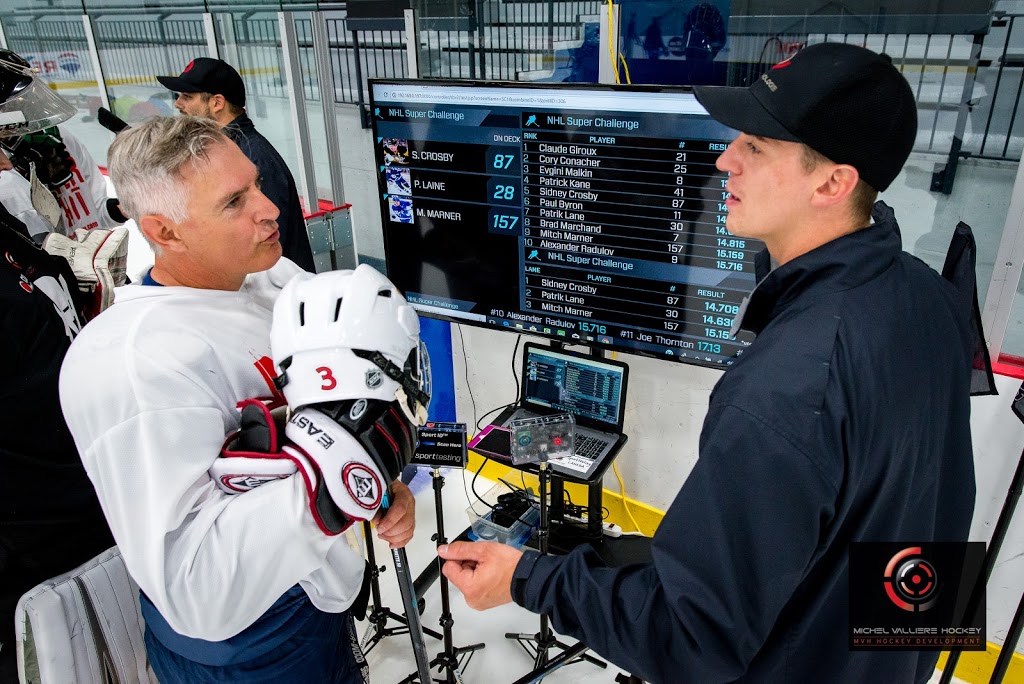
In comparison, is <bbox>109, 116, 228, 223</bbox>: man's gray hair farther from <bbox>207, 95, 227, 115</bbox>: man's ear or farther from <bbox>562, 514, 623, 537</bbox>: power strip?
<bbox>207, 95, 227, 115</bbox>: man's ear

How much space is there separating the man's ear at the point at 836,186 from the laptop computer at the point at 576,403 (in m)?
1.21

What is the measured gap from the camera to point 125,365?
1193mm

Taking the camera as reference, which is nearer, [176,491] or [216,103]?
[176,491]

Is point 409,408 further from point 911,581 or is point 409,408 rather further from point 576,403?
point 576,403

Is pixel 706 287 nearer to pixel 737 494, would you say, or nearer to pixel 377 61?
pixel 737 494

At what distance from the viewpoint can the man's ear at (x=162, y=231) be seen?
1396 millimetres

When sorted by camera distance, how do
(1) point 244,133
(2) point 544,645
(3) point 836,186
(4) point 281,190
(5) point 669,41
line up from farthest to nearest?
(1) point 244,133
(4) point 281,190
(2) point 544,645
(5) point 669,41
(3) point 836,186

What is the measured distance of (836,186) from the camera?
1.03 metres

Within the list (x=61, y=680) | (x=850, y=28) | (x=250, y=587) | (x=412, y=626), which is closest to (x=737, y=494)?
(x=250, y=587)

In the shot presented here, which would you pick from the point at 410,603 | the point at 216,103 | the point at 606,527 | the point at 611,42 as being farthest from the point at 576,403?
the point at 216,103

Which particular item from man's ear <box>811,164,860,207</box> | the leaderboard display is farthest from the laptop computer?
man's ear <box>811,164,860,207</box>

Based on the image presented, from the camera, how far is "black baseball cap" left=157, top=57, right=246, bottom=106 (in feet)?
10.6

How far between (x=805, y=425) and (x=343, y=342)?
741 mm

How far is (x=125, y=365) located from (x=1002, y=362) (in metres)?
2.38
